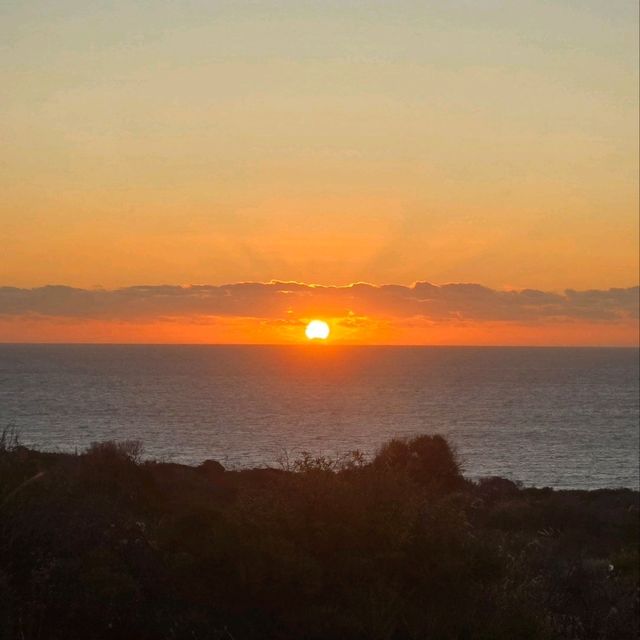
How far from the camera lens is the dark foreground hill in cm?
896

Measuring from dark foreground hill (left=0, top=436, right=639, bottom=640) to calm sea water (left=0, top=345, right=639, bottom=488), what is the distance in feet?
117

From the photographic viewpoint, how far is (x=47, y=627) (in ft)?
28.2

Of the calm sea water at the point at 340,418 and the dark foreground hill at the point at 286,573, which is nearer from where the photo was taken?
the dark foreground hill at the point at 286,573

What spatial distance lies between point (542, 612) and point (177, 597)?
4256 mm

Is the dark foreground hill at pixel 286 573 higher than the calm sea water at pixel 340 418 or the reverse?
higher

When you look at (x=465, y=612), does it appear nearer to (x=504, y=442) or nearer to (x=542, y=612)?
(x=542, y=612)

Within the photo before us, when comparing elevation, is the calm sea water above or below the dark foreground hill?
below

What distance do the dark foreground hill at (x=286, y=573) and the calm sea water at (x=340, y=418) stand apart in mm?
35559

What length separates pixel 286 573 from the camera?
32.4ft

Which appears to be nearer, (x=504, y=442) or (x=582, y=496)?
(x=582, y=496)

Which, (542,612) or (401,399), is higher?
(542,612)

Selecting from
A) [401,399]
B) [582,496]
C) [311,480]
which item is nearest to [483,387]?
[401,399]

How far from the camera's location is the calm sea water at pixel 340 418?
60375 mm

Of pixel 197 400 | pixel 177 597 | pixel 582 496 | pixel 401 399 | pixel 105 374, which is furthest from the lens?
pixel 105 374
